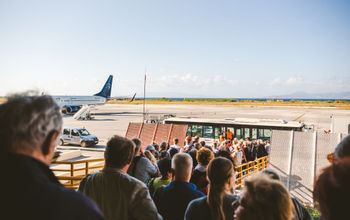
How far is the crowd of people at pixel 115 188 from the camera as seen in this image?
115 centimetres

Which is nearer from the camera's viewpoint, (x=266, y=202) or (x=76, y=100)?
(x=266, y=202)

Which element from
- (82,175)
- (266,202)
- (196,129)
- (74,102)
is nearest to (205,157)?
(266,202)

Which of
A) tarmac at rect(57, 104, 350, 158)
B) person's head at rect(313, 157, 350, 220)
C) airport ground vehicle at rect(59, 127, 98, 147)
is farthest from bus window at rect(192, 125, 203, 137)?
person's head at rect(313, 157, 350, 220)

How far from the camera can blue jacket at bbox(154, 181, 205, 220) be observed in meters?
3.14

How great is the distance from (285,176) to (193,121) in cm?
1098

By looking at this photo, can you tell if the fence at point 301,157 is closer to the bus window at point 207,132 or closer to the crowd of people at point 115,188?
the crowd of people at point 115,188

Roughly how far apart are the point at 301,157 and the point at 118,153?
8251 mm

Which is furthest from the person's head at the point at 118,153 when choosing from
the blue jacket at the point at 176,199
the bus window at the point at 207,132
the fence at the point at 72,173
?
the bus window at the point at 207,132

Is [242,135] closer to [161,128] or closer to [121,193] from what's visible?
[161,128]

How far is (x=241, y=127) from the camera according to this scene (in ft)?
58.1

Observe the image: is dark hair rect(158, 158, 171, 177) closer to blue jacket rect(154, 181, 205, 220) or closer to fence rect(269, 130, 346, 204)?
blue jacket rect(154, 181, 205, 220)

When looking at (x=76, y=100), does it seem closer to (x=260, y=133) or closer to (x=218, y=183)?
(x=260, y=133)

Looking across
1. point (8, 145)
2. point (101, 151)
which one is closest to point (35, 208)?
point (8, 145)

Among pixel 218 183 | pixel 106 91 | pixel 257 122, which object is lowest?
pixel 257 122
